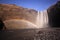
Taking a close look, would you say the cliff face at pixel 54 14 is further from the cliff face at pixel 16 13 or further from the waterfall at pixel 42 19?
the cliff face at pixel 16 13

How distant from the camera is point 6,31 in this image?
348 cm

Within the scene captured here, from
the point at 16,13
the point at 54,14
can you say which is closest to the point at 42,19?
the point at 54,14

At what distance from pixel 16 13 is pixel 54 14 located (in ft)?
2.95

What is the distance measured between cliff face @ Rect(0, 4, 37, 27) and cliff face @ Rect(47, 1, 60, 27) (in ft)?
1.18

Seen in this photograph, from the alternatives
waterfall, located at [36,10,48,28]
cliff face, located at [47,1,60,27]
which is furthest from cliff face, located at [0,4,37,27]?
cliff face, located at [47,1,60,27]

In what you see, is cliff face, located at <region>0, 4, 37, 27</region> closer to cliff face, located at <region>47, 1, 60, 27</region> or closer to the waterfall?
the waterfall

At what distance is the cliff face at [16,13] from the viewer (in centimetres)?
347

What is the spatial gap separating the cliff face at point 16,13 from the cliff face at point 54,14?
0.36m

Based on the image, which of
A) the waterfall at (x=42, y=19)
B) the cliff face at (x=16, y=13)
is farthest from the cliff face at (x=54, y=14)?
the cliff face at (x=16, y=13)

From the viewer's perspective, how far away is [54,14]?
11.6ft

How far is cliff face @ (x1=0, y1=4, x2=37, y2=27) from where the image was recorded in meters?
3.47

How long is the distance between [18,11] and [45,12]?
Answer: 25.3 inches

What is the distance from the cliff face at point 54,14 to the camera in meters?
3.49

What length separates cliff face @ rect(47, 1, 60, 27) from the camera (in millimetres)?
3488
